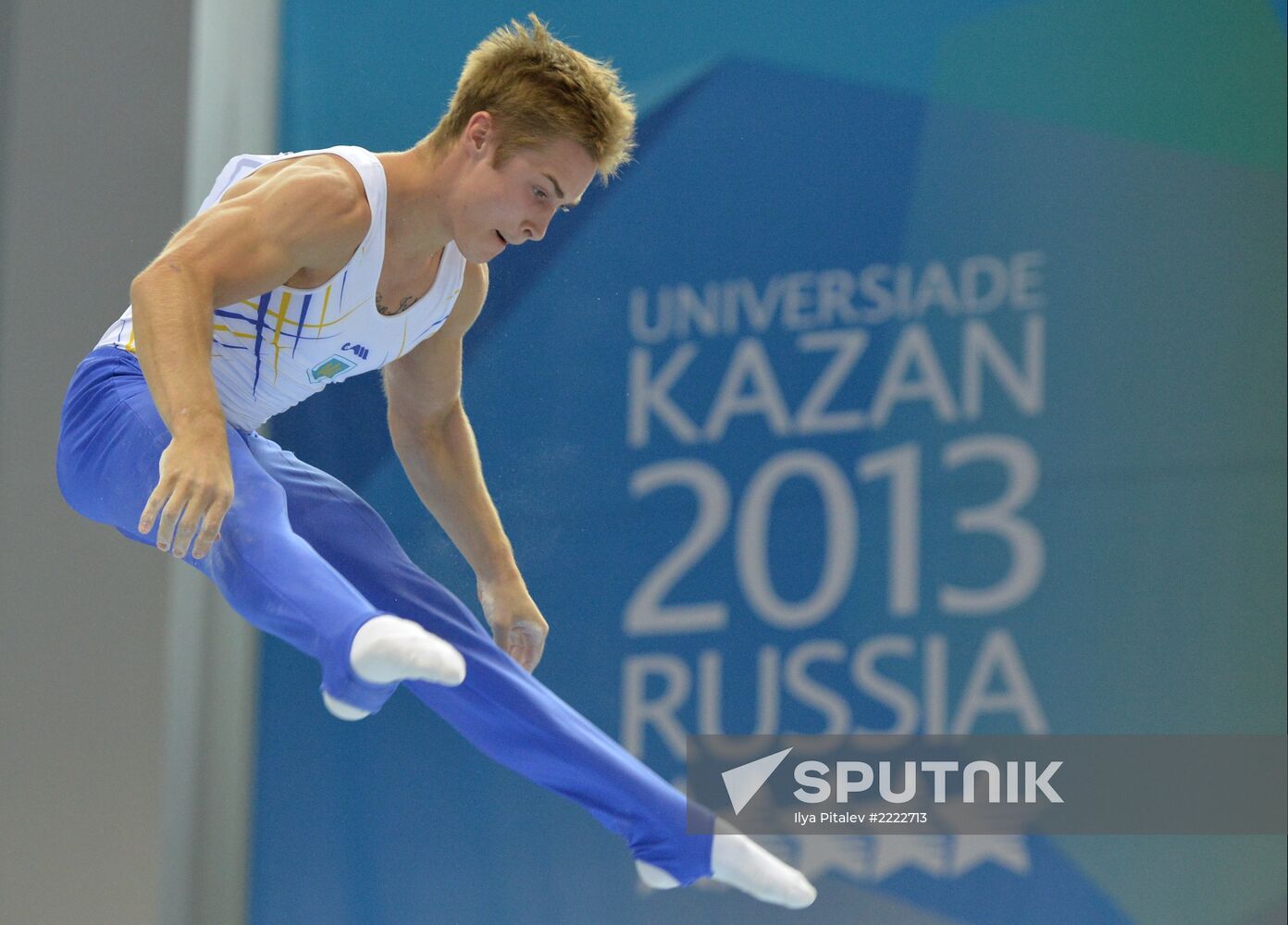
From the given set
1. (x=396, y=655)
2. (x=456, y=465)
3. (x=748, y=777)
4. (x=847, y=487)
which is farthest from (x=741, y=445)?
(x=396, y=655)

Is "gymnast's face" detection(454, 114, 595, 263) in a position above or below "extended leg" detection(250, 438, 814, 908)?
above

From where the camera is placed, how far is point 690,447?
3.80 meters

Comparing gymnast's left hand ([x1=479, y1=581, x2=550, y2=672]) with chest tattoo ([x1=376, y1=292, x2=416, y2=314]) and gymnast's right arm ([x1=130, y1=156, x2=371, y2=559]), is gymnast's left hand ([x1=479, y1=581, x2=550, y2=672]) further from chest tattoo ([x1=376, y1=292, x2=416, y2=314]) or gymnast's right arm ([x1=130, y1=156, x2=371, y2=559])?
gymnast's right arm ([x1=130, y1=156, x2=371, y2=559])

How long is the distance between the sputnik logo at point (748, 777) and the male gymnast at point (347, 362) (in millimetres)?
1201

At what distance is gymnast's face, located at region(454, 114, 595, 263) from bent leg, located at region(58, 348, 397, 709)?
1.70ft

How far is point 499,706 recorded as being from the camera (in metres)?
2.37

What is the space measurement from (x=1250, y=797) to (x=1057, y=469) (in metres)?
0.81

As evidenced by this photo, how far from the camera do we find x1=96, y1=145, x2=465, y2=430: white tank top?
7.80 feet

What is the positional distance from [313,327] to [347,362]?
0.13m

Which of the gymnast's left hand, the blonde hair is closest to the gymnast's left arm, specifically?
the gymnast's left hand

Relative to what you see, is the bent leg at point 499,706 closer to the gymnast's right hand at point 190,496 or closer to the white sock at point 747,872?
the white sock at point 747,872

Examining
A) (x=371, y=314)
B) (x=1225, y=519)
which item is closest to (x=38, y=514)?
(x=371, y=314)

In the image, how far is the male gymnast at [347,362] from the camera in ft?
6.85

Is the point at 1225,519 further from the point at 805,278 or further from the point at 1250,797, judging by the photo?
the point at 805,278
